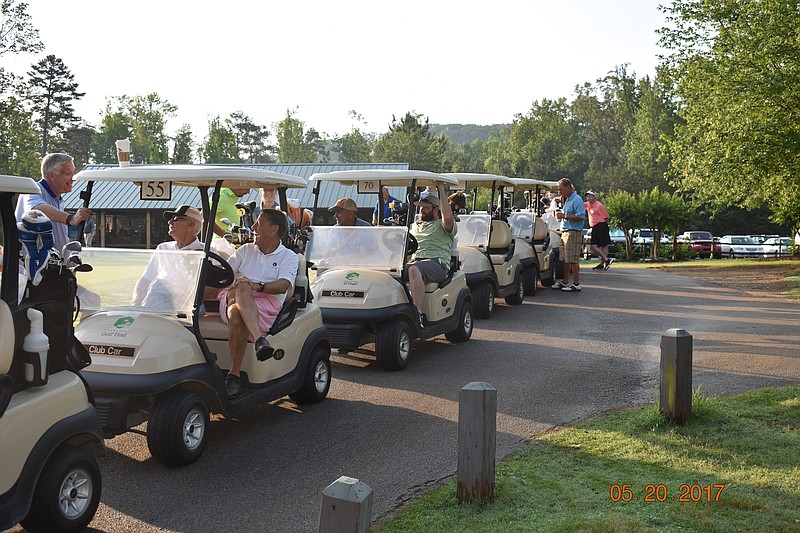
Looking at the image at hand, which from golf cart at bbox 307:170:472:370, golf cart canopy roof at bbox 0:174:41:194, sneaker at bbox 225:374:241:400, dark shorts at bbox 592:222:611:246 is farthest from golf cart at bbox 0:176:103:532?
dark shorts at bbox 592:222:611:246

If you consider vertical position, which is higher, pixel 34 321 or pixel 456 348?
pixel 34 321

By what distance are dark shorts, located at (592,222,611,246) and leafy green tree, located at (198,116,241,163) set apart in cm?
6528

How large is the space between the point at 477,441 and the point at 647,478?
3.94ft

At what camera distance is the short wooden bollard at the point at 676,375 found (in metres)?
5.84

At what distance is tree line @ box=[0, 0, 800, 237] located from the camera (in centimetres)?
1867

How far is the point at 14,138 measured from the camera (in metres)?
44.3

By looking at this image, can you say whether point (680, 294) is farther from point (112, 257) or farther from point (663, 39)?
point (112, 257)

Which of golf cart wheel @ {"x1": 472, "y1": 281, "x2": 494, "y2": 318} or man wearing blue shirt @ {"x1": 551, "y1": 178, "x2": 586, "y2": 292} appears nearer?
golf cart wheel @ {"x1": 472, "y1": 281, "x2": 494, "y2": 318}

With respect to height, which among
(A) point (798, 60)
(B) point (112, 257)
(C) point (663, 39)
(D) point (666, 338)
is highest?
(C) point (663, 39)

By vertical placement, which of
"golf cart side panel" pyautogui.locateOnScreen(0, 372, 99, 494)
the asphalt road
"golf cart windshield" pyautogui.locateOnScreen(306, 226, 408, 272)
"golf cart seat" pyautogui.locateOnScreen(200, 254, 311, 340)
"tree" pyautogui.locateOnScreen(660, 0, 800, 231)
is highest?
"tree" pyautogui.locateOnScreen(660, 0, 800, 231)

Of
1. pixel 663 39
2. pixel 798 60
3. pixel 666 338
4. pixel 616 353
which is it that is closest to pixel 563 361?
pixel 616 353

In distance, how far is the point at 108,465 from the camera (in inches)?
210

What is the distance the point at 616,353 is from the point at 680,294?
7390mm
